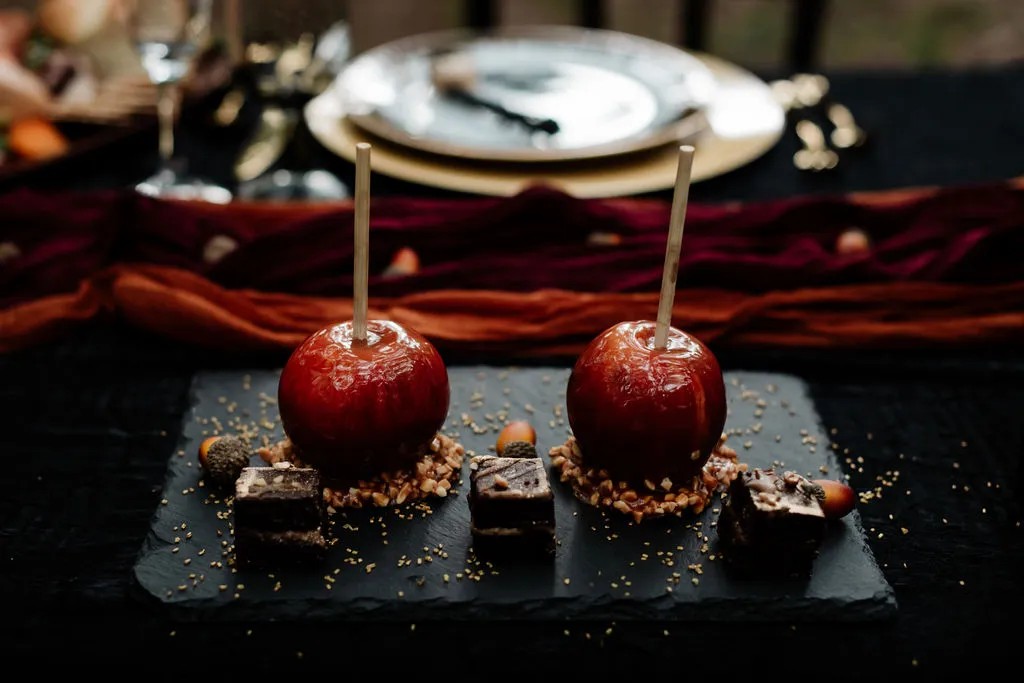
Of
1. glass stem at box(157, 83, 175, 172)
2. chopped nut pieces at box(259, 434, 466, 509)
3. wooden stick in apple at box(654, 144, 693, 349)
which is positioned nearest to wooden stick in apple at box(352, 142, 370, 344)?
chopped nut pieces at box(259, 434, 466, 509)

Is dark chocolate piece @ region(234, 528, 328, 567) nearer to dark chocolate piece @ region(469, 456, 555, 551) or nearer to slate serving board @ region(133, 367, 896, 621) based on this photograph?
slate serving board @ region(133, 367, 896, 621)

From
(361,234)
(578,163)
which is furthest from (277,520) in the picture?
(578,163)

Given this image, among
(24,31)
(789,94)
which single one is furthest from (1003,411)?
(24,31)

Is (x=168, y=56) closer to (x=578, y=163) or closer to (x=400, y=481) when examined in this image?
(x=578, y=163)

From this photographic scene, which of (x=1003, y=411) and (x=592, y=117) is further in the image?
(x=592, y=117)

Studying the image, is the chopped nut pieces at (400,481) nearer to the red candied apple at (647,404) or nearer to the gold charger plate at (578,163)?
the red candied apple at (647,404)

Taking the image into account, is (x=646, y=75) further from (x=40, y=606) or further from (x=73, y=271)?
(x=40, y=606)

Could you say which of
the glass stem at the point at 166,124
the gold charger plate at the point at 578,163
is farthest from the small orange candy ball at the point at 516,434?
the glass stem at the point at 166,124
